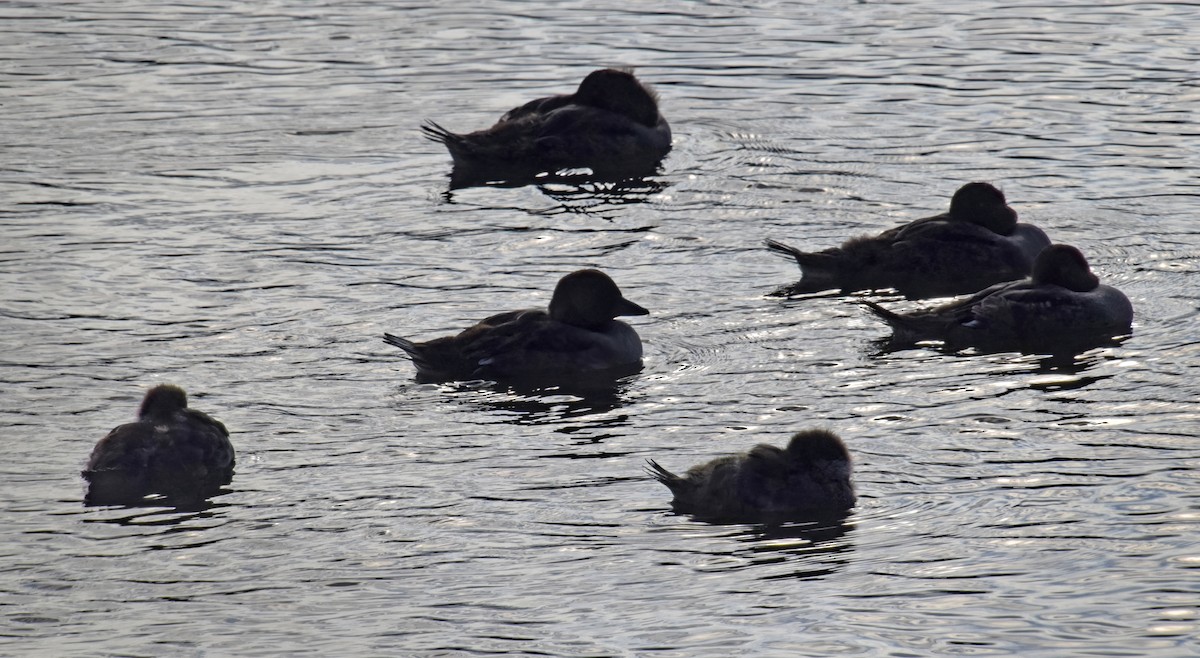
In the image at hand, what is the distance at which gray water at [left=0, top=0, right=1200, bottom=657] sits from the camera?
9859 millimetres

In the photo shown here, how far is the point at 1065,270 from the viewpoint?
14.9m

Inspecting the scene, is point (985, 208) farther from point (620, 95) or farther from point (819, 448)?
point (819, 448)

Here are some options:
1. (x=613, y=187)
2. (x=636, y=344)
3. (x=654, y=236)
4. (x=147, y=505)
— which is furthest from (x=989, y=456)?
(x=613, y=187)

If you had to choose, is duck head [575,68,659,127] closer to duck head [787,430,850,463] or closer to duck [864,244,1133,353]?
duck [864,244,1133,353]

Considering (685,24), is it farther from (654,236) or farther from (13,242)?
(13,242)

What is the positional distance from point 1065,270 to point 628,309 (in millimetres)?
3280

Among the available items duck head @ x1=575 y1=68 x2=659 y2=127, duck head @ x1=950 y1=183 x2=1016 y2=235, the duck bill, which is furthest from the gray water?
duck head @ x1=950 y1=183 x2=1016 y2=235

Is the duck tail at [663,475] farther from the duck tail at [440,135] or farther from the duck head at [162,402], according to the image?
the duck tail at [440,135]

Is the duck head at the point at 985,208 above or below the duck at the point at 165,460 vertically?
above

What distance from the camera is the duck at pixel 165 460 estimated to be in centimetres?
1171

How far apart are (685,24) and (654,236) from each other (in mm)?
9198

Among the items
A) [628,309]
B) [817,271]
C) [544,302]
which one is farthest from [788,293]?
[544,302]

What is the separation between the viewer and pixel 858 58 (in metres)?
23.8

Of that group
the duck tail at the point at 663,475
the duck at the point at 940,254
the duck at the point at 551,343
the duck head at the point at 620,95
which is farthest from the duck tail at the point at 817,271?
the duck head at the point at 620,95
